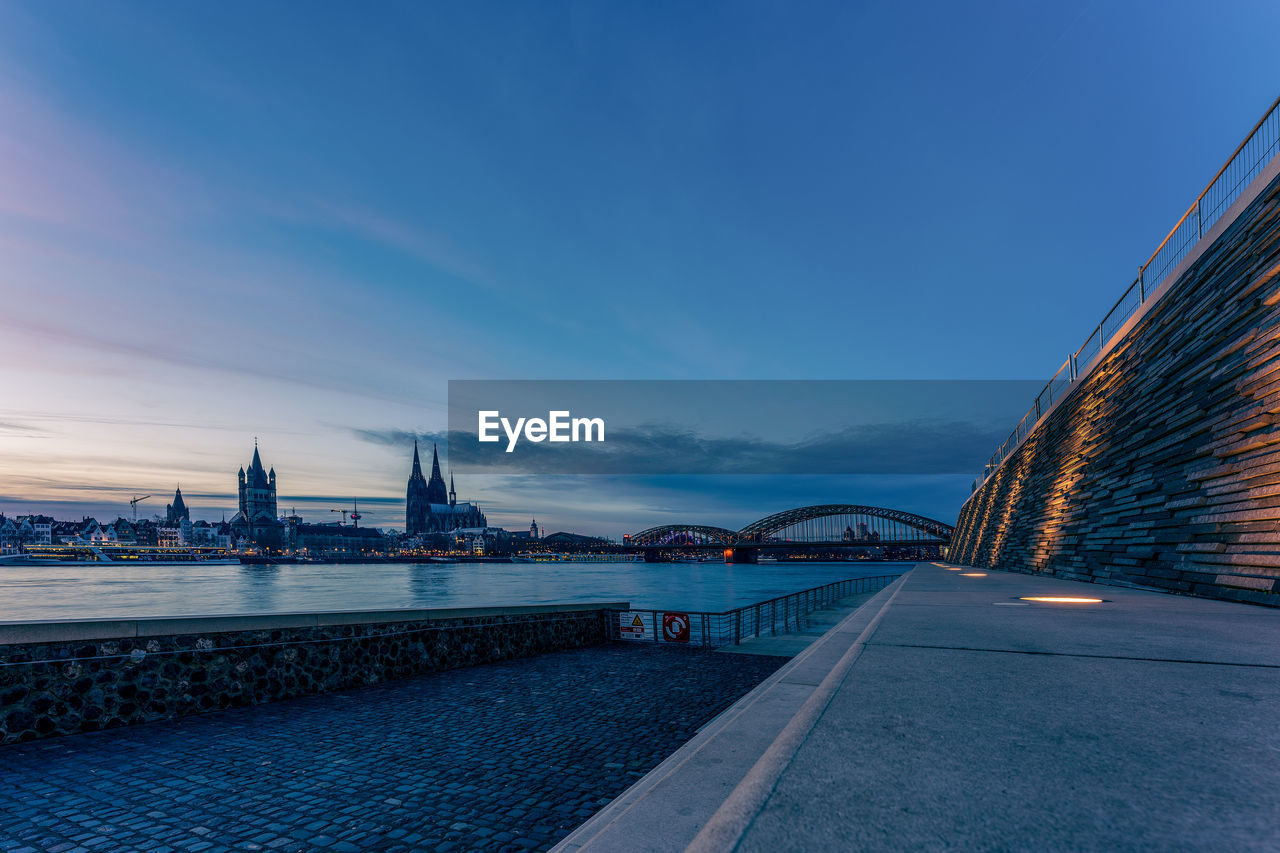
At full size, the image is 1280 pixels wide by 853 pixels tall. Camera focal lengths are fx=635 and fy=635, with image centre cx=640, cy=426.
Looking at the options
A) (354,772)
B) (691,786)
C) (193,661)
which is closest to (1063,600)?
(691,786)

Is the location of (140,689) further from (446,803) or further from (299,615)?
(446,803)

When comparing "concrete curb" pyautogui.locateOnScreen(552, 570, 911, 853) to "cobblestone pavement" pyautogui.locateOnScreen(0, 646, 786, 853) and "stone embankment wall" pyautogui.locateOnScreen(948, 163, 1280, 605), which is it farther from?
"stone embankment wall" pyautogui.locateOnScreen(948, 163, 1280, 605)

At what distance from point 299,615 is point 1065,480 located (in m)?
24.8

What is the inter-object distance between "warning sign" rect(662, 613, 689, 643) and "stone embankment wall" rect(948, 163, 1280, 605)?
36.3 ft

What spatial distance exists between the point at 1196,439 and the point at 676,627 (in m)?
12.9

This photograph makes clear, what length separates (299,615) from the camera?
10.9 meters

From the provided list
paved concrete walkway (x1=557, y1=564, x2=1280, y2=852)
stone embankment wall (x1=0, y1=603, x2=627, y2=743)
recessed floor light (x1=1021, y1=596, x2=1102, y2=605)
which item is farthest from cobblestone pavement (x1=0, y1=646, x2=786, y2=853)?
recessed floor light (x1=1021, y1=596, x2=1102, y2=605)

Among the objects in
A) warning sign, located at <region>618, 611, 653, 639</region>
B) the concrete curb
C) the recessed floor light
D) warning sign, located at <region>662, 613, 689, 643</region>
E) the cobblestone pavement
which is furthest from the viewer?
warning sign, located at <region>618, 611, 653, 639</region>

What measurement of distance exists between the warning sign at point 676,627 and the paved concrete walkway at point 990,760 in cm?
1203

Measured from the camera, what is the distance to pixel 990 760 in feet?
11.4

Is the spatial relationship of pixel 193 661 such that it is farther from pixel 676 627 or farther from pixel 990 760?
pixel 676 627

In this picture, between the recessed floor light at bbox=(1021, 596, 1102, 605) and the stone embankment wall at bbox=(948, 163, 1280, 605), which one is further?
the recessed floor light at bbox=(1021, 596, 1102, 605)

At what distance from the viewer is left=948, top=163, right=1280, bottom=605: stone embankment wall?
1028cm

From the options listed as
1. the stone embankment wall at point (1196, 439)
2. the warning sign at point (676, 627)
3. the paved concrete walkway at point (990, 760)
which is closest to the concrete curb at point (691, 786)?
the paved concrete walkway at point (990, 760)
